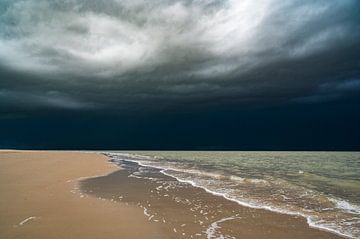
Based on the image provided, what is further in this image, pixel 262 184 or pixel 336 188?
pixel 262 184

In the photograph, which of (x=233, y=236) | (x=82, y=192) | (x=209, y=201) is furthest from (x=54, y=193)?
(x=233, y=236)

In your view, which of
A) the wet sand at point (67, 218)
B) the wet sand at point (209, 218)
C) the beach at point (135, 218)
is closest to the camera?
the wet sand at point (67, 218)

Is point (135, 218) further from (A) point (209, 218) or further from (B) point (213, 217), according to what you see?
(B) point (213, 217)

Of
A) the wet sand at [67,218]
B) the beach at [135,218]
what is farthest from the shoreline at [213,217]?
the wet sand at [67,218]

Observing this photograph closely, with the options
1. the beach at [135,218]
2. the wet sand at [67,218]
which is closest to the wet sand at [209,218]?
the beach at [135,218]

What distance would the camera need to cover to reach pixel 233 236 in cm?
776

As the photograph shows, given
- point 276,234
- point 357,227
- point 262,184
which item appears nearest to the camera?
point 276,234

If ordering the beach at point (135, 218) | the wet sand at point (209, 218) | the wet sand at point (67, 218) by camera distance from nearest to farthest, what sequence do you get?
the wet sand at point (67, 218) → the beach at point (135, 218) → the wet sand at point (209, 218)

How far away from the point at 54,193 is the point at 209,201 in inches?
264

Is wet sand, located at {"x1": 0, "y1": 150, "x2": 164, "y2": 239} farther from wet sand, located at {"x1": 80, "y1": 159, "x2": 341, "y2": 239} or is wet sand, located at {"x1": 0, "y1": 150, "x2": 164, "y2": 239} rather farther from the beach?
wet sand, located at {"x1": 80, "y1": 159, "x2": 341, "y2": 239}

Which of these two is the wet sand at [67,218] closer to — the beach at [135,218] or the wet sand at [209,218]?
the beach at [135,218]

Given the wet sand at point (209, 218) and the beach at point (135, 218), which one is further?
the wet sand at point (209, 218)

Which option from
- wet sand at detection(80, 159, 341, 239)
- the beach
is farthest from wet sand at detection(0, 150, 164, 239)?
wet sand at detection(80, 159, 341, 239)

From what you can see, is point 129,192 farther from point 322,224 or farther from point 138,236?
point 322,224
